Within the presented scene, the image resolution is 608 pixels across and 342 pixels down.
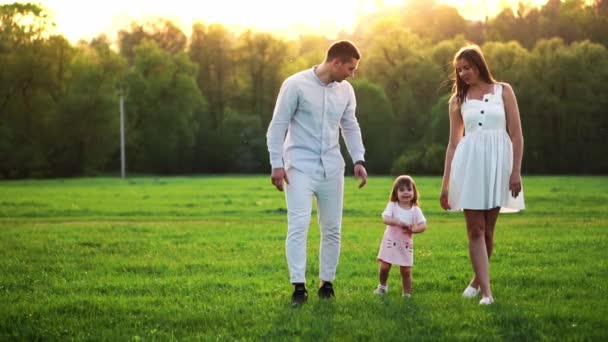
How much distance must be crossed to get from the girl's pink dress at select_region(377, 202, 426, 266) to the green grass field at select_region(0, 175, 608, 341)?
41 centimetres

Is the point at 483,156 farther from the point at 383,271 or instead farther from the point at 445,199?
the point at 383,271

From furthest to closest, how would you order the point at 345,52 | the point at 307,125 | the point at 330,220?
the point at 330,220
the point at 307,125
the point at 345,52

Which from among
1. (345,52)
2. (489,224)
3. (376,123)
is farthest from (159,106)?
(489,224)

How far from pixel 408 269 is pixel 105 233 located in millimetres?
9337

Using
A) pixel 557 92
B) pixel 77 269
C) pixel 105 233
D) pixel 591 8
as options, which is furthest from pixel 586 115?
pixel 77 269

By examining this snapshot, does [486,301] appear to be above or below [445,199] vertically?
below

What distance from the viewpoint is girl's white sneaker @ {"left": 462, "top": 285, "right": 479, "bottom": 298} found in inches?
312

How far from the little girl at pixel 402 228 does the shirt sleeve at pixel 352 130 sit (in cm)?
52

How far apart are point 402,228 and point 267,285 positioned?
68.2 inches

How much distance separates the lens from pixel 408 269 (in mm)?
8062

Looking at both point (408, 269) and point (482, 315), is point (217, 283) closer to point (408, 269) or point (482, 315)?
point (408, 269)

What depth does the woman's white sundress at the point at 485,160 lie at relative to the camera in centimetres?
736

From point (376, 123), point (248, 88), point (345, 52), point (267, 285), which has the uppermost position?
point (248, 88)

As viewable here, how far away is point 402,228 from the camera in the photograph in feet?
26.6
